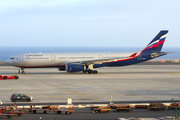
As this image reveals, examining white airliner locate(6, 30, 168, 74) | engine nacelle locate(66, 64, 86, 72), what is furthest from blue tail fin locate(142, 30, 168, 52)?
engine nacelle locate(66, 64, 86, 72)

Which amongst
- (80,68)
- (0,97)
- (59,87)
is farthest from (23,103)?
(80,68)

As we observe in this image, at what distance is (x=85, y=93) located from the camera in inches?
1281

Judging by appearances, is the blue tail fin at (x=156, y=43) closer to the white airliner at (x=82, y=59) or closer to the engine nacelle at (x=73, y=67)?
the white airliner at (x=82, y=59)

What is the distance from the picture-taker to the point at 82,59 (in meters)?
56.3

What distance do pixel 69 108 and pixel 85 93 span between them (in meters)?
10.2

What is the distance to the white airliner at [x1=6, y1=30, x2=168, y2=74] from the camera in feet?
176

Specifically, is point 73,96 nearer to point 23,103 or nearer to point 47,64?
point 23,103

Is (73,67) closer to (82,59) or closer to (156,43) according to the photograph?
(82,59)

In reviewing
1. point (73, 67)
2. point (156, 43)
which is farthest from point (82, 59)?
point (156, 43)

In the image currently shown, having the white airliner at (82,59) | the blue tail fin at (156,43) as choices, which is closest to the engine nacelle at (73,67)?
the white airliner at (82,59)

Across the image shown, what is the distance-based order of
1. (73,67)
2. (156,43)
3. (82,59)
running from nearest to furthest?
(73,67), (82,59), (156,43)

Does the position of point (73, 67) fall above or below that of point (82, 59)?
below

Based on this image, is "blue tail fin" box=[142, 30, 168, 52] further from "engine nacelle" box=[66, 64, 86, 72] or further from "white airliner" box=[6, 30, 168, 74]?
"engine nacelle" box=[66, 64, 86, 72]

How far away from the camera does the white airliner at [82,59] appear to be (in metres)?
53.7
